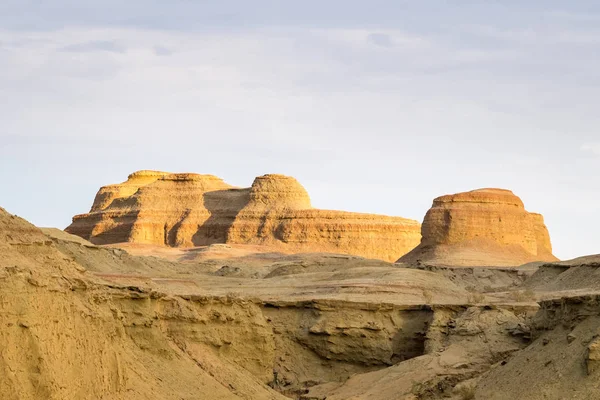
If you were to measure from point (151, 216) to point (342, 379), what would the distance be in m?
64.9

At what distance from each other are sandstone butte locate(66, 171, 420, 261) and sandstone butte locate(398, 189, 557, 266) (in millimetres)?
16034

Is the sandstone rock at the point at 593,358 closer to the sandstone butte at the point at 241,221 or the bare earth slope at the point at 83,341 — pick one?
the bare earth slope at the point at 83,341

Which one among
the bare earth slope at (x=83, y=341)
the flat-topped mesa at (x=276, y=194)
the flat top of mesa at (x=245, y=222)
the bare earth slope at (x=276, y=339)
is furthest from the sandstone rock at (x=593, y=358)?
the flat-topped mesa at (x=276, y=194)

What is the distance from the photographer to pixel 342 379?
2427 centimetres

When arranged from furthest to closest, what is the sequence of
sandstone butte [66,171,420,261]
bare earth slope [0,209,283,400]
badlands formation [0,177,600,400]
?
sandstone butte [66,171,420,261] < badlands formation [0,177,600,400] < bare earth slope [0,209,283,400]

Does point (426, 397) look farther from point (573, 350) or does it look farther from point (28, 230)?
point (28, 230)

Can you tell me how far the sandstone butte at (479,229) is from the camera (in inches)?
2520

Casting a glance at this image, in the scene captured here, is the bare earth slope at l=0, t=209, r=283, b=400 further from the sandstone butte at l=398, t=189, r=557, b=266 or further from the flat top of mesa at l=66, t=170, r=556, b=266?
the flat top of mesa at l=66, t=170, r=556, b=266

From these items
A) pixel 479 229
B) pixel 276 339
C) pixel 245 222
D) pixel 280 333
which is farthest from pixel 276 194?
pixel 276 339

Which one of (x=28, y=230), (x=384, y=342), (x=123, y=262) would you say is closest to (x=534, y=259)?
(x=123, y=262)

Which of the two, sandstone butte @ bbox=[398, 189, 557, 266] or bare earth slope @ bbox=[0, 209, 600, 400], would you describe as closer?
bare earth slope @ bbox=[0, 209, 600, 400]

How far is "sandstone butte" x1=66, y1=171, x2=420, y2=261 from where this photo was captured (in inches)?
3273

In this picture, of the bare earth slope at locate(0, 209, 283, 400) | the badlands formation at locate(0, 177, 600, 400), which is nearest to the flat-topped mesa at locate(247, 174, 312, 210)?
the badlands formation at locate(0, 177, 600, 400)

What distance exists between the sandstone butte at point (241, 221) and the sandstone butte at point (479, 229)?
16.0 meters
